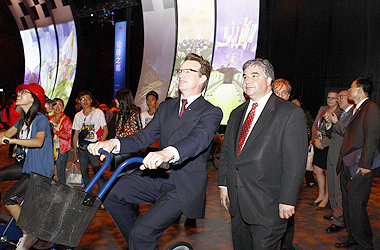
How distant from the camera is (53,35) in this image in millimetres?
15148

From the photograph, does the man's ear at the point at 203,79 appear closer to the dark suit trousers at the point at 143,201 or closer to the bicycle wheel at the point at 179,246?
the dark suit trousers at the point at 143,201

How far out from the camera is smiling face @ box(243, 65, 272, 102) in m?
2.42

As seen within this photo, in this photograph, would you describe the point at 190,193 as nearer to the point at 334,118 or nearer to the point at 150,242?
the point at 150,242

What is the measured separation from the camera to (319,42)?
802cm

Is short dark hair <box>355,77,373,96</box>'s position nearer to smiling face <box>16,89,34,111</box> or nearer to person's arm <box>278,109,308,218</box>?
person's arm <box>278,109,308,218</box>

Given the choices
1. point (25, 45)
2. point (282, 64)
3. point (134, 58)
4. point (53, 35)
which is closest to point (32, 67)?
point (25, 45)

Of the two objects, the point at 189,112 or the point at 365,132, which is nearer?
the point at 189,112

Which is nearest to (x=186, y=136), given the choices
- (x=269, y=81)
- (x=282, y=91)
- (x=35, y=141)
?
(x=269, y=81)

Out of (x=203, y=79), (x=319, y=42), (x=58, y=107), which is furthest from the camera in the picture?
(x=319, y=42)

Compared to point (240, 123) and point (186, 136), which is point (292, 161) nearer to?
point (240, 123)

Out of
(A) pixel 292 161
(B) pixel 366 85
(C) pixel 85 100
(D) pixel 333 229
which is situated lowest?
(D) pixel 333 229

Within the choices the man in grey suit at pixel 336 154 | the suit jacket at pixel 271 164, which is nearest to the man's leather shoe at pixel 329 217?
the man in grey suit at pixel 336 154

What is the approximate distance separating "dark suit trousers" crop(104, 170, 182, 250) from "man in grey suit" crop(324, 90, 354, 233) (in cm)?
234

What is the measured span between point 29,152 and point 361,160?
10.6 feet
